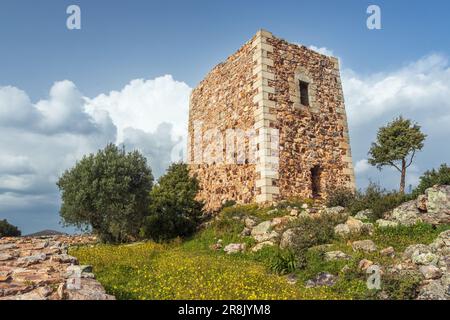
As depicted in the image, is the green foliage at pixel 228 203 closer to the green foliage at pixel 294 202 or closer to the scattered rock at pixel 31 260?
the green foliage at pixel 294 202

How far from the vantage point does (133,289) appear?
8078 mm

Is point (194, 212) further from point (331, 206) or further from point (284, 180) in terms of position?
point (331, 206)

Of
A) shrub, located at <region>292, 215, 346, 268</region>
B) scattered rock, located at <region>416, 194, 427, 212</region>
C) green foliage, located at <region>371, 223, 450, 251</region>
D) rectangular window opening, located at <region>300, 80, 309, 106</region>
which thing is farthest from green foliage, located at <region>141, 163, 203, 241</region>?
scattered rock, located at <region>416, 194, 427, 212</region>

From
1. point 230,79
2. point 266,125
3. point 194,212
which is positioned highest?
point 230,79

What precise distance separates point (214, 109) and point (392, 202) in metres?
12.7

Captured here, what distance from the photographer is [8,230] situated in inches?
1236

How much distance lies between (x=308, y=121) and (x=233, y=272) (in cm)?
1244

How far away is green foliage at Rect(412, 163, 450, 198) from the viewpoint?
12.7m

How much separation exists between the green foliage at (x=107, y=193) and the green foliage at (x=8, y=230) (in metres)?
17.1

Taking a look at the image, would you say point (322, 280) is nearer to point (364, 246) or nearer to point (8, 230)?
point (364, 246)

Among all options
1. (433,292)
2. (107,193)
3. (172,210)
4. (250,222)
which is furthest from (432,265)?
(107,193)

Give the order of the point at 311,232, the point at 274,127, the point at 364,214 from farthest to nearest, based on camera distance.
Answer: the point at 274,127 < the point at 364,214 < the point at 311,232

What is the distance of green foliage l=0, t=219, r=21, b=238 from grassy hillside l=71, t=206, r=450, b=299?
71.3 ft

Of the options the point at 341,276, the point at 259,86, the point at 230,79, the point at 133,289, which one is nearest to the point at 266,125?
the point at 259,86
